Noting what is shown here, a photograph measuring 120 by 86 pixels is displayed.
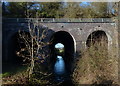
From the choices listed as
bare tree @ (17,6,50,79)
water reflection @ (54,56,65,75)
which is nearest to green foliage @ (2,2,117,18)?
bare tree @ (17,6,50,79)

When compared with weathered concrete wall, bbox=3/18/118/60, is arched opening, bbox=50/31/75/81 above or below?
below

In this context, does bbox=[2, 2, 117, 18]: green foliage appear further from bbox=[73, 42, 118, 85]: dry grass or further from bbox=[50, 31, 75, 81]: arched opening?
bbox=[73, 42, 118, 85]: dry grass

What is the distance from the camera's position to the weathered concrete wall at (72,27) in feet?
47.8

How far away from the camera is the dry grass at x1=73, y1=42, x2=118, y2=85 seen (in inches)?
322

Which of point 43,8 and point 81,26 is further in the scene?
point 43,8

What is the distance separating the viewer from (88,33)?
50.2 ft

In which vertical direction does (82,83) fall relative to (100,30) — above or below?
below

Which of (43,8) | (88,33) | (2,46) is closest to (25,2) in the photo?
(43,8)

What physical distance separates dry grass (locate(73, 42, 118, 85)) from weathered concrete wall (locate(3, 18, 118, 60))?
5341 millimetres

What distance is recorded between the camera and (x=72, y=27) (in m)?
15.2

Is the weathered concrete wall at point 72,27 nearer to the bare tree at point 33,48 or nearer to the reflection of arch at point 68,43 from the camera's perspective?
the reflection of arch at point 68,43

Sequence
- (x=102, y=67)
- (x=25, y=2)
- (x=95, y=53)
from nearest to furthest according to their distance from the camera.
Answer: (x=102, y=67) < (x=95, y=53) < (x=25, y=2)

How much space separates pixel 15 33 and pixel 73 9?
9031 mm

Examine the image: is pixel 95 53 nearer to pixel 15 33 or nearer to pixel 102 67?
pixel 102 67
